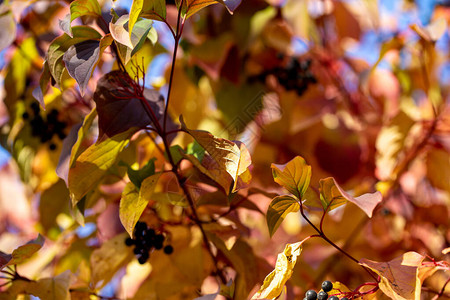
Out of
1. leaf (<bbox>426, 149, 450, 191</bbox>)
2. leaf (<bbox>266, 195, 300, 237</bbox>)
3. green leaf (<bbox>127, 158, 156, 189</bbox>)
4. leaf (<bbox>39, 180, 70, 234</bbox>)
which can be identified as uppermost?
green leaf (<bbox>127, 158, 156, 189</bbox>)

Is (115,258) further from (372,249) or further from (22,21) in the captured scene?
(22,21)

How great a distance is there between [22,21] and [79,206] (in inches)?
29.8

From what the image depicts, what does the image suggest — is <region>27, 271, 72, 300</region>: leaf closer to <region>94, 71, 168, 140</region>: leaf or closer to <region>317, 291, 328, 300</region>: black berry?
<region>94, 71, 168, 140</region>: leaf

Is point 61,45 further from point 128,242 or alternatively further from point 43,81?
point 128,242

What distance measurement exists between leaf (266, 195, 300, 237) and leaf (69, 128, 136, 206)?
0.27m

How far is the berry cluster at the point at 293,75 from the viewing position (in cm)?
155

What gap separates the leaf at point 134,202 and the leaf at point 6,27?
0.40m

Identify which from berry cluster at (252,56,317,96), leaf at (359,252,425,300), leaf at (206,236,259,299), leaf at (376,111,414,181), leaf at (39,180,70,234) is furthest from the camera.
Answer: berry cluster at (252,56,317,96)

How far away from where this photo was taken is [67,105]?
4.42ft

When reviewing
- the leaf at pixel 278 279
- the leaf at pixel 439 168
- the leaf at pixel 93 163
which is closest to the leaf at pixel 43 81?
the leaf at pixel 93 163

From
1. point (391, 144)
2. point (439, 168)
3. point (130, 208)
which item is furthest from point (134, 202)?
point (439, 168)

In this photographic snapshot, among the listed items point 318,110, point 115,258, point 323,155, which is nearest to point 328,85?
point 318,110

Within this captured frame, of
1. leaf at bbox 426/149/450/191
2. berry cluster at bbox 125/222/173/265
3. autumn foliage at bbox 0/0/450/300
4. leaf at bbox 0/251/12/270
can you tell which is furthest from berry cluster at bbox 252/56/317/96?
leaf at bbox 0/251/12/270

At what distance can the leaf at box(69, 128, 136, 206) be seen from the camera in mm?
882
